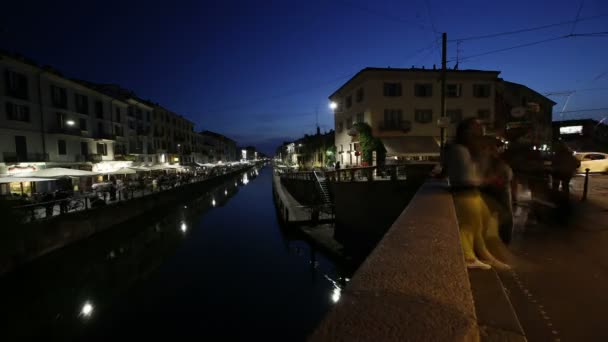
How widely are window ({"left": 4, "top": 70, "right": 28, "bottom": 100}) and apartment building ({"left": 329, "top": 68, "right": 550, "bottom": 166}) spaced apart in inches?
1099

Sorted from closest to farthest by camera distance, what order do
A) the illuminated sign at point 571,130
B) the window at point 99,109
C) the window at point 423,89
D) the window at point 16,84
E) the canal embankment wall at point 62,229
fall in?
the canal embankment wall at point 62,229 → the window at point 16,84 → the window at point 423,89 → the window at point 99,109 → the illuminated sign at point 571,130

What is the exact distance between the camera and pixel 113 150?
34562 millimetres

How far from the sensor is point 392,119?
87.3ft

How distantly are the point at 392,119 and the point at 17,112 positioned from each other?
3120cm

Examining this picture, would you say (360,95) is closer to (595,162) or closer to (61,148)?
(595,162)

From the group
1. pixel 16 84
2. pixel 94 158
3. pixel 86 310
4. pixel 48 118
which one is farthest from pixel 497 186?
pixel 94 158

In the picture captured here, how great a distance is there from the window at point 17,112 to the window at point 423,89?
3348cm

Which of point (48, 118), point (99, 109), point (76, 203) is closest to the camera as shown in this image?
point (76, 203)

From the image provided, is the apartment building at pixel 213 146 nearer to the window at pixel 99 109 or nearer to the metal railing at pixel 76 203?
the window at pixel 99 109

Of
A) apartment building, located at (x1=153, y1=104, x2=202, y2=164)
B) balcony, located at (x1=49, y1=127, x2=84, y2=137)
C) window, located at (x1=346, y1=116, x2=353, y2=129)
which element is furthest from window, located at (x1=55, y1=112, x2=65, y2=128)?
window, located at (x1=346, y1=116, x2=353, y2=129)

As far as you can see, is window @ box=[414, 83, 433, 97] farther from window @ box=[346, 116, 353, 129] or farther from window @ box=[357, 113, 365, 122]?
window @ box=[346, 116, 353, 129]

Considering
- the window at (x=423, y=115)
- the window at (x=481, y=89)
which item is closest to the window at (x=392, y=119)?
the window at (x=423, y=115)

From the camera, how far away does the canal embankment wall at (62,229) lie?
1227 cm

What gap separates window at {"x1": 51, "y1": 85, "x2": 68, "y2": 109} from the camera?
2556 centimetres
